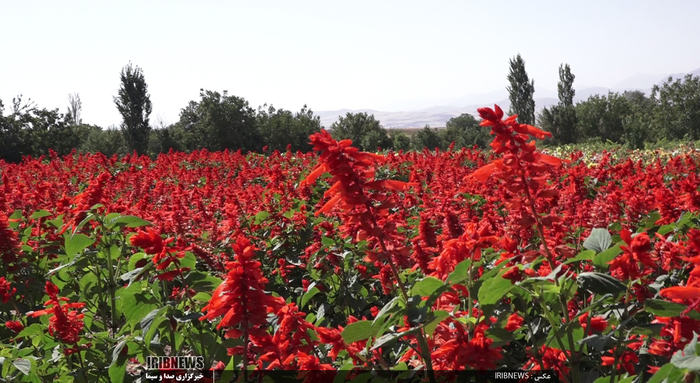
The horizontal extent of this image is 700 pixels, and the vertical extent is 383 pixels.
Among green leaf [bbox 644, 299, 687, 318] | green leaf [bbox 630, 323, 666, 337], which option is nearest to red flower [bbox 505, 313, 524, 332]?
green leaf [bbox 630, 323, 666, 337]

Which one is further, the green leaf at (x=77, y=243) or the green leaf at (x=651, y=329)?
the green leaf at (x=77, y=243)

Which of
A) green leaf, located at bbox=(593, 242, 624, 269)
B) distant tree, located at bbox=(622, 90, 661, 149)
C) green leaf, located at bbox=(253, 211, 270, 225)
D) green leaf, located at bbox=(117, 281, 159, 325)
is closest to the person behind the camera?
green leaf, located at bbox=(593, 242, 624, 269)

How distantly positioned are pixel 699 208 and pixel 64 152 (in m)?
34.1

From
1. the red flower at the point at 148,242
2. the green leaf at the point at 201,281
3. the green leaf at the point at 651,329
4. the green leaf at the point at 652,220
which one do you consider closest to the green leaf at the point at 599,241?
the green leaf at the point at 651,329

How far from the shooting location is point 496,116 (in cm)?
184

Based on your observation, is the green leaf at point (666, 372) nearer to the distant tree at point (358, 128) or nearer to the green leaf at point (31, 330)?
the green leaf at point (31, 330)

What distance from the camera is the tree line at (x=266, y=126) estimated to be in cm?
3150

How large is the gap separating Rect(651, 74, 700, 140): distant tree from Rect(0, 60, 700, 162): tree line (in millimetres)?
76

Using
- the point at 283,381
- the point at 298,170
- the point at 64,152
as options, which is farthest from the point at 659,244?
the point at 64,152

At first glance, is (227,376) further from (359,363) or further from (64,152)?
(64,152)

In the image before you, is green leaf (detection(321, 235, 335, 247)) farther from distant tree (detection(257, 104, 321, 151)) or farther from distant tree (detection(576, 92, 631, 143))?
distant tree (detection(576, 92, 631, 143))

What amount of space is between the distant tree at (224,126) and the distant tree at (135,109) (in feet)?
12.6

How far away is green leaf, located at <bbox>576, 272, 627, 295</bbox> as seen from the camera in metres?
1.56

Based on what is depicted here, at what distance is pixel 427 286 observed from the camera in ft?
6.11
